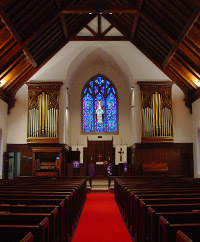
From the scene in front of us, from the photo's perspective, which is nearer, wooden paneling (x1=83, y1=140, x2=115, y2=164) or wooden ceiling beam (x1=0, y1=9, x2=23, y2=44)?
wooden ceiling beam (x1=0, y1=9, x2=23, y2=44)

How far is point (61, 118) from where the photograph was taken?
13.7 m

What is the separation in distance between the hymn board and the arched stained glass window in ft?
11.0

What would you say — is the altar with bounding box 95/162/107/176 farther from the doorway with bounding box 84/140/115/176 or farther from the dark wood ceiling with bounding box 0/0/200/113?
the dark wood ceiling with bounding box 0/0/200/113

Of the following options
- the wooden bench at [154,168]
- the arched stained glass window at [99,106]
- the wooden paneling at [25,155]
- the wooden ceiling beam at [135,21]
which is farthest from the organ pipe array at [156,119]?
the wooden paneling at [25,155]

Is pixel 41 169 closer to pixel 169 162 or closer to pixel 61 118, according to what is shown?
pixel 61 118

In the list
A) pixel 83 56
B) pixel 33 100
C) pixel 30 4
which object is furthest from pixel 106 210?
pixel 83 56

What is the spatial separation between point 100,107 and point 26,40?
7020 mm

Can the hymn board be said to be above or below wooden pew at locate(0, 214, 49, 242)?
above

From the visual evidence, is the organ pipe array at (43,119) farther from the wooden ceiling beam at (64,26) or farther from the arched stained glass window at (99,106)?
the arched stained glass window at (99,106)

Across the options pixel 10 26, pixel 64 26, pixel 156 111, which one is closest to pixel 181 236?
pixel 10 26

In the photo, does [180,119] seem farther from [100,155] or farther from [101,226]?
[101,226]

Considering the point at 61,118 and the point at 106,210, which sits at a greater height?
the point at 61,118

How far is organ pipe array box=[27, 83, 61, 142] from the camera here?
13.5 meters

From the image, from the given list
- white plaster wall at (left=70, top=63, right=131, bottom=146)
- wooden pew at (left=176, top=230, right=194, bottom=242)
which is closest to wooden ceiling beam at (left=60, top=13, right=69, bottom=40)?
white plaster wall at (left=70, top=63, right=131, bottom=146)
